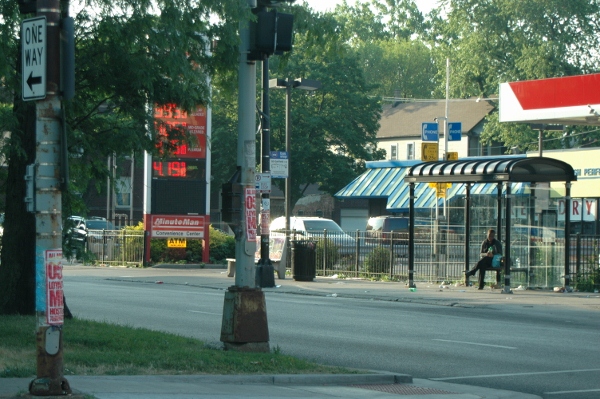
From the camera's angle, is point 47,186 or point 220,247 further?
point 220,247

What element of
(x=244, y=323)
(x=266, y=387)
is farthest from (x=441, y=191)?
(x=266, y=387)

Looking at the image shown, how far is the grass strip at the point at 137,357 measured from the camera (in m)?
10.7

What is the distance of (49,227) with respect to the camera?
828 cm

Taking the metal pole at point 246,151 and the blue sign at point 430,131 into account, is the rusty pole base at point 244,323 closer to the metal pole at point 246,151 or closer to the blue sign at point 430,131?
Result: the metal pole at point 246,151

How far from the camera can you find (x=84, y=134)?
584 inches

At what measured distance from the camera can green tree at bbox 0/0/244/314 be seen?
13.6m

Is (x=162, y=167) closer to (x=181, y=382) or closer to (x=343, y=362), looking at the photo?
(x=343, y=362)

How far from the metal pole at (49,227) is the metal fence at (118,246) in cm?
2889

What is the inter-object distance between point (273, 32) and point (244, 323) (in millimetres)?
3670

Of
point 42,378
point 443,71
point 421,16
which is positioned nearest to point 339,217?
point 443,71

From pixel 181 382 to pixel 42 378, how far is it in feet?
7.26

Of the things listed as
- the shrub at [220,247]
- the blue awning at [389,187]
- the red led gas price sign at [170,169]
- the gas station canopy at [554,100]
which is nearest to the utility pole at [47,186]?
the gas station canopy at [554,100]

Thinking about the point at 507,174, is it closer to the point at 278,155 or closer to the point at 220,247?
the point at 278,155

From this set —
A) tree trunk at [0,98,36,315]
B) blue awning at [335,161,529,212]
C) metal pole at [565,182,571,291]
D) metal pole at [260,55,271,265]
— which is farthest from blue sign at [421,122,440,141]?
A: blue awning at [335,161,529,212]
